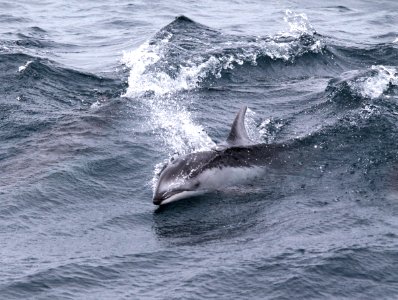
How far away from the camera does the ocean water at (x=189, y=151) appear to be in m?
12.0

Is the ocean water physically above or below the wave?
below

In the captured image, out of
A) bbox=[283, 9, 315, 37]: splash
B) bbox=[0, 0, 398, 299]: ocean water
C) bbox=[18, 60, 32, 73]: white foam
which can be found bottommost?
bbox=[0, 0, 398, 299]: ocean water

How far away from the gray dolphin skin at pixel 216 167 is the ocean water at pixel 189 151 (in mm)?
264

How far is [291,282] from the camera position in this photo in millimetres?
11594

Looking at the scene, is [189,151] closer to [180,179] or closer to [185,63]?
[180,179]

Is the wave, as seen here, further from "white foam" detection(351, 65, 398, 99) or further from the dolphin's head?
the dolphin's head

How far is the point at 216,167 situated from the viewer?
15820 mm

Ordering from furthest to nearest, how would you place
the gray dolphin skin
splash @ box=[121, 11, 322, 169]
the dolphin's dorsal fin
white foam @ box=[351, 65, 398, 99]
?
1. white foam @ box=[351, 65, 398, 99]
2. splash @ box=[121, 11, 322, 169]
3. the dolphin's dorsal fin
4. the gray dolphin skin

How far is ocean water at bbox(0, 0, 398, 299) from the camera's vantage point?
12.0 metres

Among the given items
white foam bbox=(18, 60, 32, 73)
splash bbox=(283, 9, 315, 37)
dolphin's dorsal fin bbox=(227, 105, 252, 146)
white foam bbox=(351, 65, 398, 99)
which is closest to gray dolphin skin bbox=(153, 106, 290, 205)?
dolphin's dorsal fin bbox=(227, 105, 252, 146)

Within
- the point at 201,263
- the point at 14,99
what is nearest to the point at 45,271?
the point at 201,263

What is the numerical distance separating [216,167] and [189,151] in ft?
6.25

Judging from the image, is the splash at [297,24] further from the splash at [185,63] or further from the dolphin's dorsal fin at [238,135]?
the dolphin's dorsal fin at [238,135]

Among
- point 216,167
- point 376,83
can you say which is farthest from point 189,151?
point 376,83
